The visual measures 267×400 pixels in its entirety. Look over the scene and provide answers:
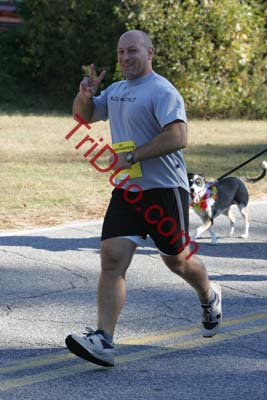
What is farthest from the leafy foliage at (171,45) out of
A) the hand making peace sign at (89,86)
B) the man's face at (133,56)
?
the man's face at (133,56)

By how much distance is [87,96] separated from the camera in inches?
229

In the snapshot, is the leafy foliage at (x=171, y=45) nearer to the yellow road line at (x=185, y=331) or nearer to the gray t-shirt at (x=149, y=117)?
the yellow road line at (x=185, y=331)

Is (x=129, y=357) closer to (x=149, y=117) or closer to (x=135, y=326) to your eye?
(x=135, y=326)

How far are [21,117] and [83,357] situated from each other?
1811cm

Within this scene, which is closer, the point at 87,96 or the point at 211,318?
the point at 87,96

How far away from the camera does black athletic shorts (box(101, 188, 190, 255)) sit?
5641 millimetres

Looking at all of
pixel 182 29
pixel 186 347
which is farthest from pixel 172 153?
pixel 182 29

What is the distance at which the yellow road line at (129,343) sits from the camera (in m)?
5.59

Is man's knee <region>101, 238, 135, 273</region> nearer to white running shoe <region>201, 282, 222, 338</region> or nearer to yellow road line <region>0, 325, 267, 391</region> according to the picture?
yellow road line <region>0, 325, 267, 391</region>

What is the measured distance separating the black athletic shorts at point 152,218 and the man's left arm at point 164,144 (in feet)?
0.89

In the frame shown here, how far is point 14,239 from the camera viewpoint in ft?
31.8

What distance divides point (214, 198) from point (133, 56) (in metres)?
4.27

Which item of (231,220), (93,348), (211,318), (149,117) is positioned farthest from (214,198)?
(93,348)

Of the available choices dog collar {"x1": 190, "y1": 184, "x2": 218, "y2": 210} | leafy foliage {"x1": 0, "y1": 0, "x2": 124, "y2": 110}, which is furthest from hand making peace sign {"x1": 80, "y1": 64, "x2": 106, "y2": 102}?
leafy foliage {"x1": 0, "y1": 0, "x2": 124, "y2": 110}
